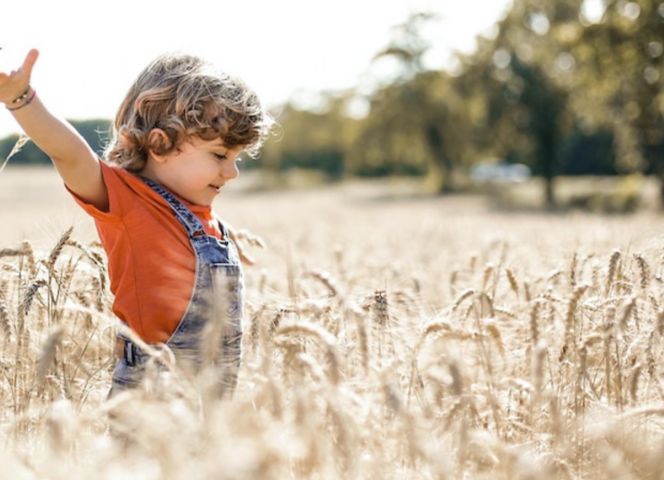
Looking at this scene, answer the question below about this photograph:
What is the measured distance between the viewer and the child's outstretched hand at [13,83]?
7.50 ft

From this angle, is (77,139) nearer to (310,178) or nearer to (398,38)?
(398,38)

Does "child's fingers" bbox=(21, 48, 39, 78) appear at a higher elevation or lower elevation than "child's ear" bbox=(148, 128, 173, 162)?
higher

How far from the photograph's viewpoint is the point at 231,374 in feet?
7.49

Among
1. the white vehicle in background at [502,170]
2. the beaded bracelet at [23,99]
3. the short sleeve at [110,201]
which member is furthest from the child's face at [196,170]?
the white vehicle in background at [502,170]

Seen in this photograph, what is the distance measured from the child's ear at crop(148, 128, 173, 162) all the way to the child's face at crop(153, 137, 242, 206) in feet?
0.05

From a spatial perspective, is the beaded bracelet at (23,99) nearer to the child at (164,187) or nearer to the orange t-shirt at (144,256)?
the child at (164,187)

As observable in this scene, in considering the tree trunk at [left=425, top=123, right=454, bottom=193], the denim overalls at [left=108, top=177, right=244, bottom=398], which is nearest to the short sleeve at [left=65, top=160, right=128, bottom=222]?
the denim overalls at [left=108, top=177, right=244, bottom=398]

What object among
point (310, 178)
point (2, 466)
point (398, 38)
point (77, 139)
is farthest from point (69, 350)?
point (310, 178)

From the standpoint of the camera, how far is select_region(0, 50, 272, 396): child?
7.93ft

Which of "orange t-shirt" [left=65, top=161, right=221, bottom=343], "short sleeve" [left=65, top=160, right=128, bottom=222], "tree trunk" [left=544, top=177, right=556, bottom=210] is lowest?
"tree trunk" [left=544, top=177, right=556, bottom=210]

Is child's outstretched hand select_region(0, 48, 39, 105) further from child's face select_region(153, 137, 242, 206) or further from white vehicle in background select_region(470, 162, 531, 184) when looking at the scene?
white vehicle in background select_region(470, 162, 531, 184)

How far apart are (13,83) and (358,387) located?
4.33ft

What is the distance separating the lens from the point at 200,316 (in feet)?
8.38

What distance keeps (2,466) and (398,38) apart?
42.8 metres
